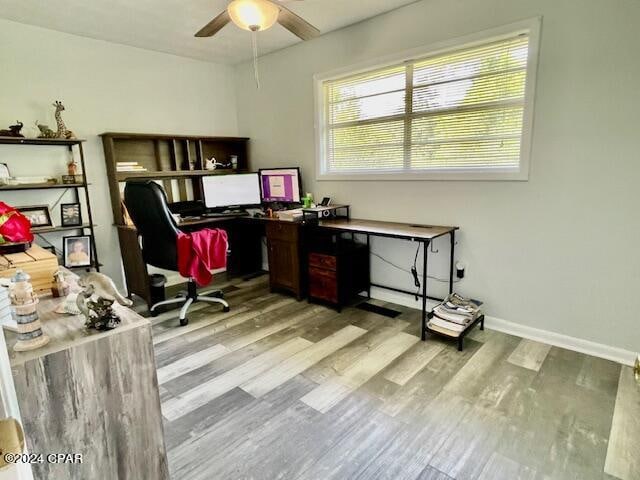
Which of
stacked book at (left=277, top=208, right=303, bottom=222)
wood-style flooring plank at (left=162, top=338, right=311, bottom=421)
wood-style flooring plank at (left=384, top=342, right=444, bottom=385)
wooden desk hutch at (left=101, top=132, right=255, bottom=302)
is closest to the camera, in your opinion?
wood-style flooring plank at (left=162, top=338, right=311, bottom=421)

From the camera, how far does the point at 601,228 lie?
223 centimetres

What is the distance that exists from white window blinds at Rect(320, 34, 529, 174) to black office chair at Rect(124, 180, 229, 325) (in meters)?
1.59

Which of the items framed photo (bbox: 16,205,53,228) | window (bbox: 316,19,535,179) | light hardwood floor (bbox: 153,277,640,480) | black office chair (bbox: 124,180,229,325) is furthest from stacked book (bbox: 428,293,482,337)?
framed photo (bbox: 16,205,53,228)

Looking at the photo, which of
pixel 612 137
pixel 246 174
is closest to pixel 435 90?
pixel 612 137

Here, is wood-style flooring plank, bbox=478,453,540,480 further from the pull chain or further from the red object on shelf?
the pull chain

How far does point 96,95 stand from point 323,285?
105 inches

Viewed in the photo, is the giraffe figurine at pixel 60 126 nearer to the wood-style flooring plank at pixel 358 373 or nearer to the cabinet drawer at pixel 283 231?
the cabinet drawer at pixel 283 231

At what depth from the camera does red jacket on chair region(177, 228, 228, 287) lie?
110 inches

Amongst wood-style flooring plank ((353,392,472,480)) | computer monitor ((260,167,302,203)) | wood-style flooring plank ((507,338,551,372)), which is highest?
computer monitor ((260,167,302,203))

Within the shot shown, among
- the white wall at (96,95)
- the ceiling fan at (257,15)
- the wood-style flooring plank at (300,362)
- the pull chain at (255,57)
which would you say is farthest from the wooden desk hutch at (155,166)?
the ceiling fan at (257,15)

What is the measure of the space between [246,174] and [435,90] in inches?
82.3

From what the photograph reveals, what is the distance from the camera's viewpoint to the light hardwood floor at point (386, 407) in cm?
152

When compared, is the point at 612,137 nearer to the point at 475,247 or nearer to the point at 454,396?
the point at 475,247

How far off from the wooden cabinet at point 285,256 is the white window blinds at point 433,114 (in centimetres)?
77
